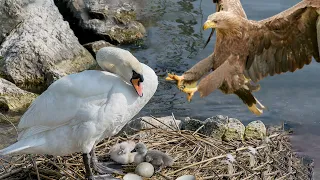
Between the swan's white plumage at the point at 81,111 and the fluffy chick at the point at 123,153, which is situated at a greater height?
the swan's white plumage at the point at 81,111

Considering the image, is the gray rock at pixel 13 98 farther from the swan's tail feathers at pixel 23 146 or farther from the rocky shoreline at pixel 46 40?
the swan's tail feathers at pixel 23 146

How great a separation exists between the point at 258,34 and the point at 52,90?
2.60 metres

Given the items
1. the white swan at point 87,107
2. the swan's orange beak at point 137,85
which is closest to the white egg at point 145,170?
the white swan at point 87,107

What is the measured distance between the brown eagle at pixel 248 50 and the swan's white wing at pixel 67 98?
1.60 metres

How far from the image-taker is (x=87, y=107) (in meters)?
4.91

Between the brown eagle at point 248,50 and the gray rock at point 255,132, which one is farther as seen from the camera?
the brown eagle at point 248,50

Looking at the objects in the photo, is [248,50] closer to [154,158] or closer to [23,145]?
[154,158]

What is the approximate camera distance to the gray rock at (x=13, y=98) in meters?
9.06

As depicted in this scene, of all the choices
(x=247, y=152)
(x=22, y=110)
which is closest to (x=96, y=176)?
(x=247, y=152)

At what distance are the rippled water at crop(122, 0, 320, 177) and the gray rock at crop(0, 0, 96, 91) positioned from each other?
1.37 meters

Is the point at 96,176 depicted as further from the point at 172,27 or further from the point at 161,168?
the point at 172,27

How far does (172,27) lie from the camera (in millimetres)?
13125

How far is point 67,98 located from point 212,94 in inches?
214

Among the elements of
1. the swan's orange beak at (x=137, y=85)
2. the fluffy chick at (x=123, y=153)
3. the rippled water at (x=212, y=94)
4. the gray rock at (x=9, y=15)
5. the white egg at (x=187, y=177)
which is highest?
the swan's orange beak at (x=137, y=85)
